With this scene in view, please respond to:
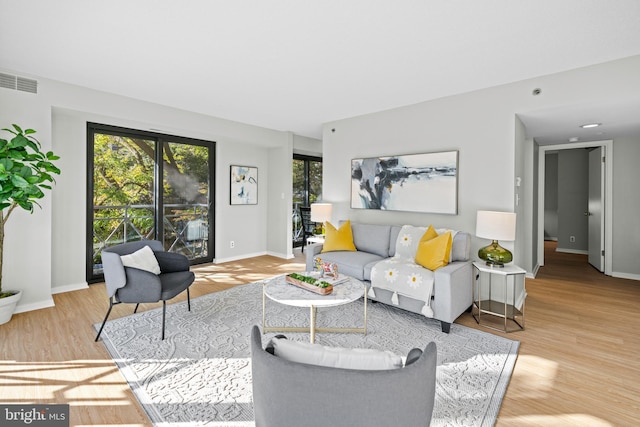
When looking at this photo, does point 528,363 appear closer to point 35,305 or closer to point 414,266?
point 414,266

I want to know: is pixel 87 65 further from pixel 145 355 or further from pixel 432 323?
pixel 432 323

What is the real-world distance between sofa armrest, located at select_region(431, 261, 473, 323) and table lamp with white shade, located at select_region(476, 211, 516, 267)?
0.36 meters

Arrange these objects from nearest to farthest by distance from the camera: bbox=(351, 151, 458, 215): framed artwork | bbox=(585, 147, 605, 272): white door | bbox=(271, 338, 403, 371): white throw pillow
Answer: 1. bbox=(271, 338, 403, 371): white throw pillow
2. bbox=(351, 151, 458, 215): framed artwork
3. bbox=(585, 147, 605, 272): white door

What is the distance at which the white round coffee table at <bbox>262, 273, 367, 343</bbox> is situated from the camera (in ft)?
7.75

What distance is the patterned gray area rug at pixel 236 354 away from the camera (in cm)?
180

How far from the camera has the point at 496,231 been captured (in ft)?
9.92

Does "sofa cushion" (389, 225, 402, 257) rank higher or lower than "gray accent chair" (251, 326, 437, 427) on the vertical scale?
higher

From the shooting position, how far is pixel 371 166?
457cm

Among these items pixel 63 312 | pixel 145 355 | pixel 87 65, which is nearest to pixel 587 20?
pixel 145 355

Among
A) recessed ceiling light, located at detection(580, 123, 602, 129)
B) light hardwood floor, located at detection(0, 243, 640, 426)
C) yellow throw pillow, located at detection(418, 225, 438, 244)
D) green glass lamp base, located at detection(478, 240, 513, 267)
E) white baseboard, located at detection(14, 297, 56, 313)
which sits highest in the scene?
recessed ceiling light, located at detection(580, 123, 602, 129)

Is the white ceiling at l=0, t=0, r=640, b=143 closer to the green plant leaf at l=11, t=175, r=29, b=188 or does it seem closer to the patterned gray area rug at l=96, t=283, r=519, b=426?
the green plant leaf at l=11, t=175, r=29, b=188

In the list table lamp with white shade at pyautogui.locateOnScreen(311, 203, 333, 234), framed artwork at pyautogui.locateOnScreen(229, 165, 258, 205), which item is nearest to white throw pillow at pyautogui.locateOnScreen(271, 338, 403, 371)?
table lamp with white shade at pyautogui.locateOnScreen(311, 203, 333, 234)

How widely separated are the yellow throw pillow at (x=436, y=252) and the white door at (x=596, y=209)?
386 centimetres

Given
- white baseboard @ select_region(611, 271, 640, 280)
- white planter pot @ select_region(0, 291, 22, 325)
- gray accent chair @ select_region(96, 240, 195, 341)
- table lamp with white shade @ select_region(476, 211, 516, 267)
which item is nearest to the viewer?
gray accent chair @ select_region(96, 240, 195, 341)
